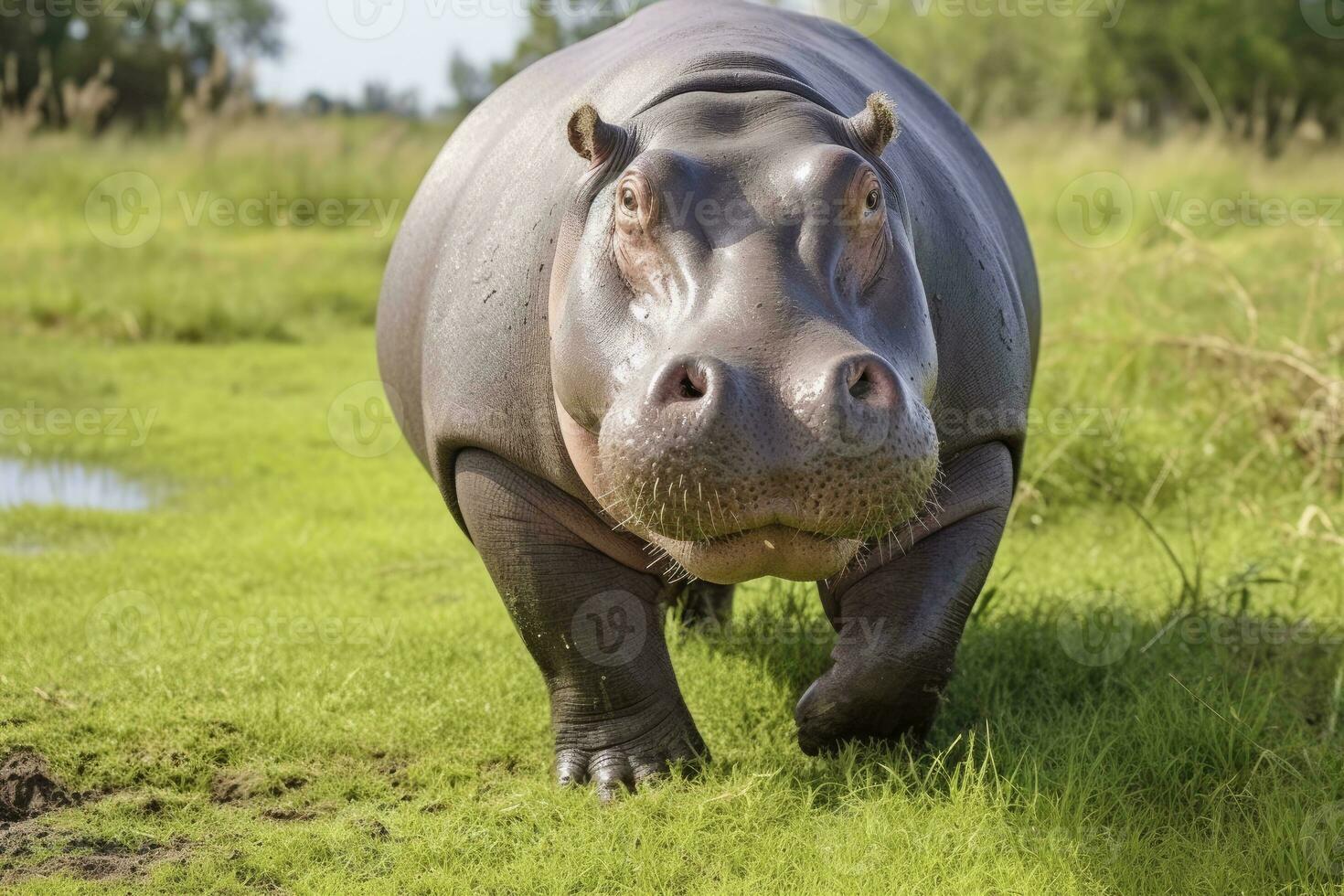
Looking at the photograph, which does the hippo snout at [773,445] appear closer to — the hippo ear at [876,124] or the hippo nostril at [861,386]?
the hippo nostril at [861,386]

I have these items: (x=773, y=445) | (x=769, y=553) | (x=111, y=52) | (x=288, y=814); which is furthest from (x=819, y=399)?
(x=111, y=52)

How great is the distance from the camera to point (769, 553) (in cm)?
323

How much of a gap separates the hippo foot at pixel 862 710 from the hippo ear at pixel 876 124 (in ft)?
4.36

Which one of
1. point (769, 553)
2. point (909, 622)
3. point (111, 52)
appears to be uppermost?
point (769, 553)

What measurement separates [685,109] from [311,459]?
16.8 feet

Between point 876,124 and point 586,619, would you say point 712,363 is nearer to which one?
point 876,124

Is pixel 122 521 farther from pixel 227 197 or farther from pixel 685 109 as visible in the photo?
pixel 227 197

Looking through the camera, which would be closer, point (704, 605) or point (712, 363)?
point (712, 363)

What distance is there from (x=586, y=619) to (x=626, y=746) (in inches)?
14.3

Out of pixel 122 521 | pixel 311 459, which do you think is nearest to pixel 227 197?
pixel 311 459

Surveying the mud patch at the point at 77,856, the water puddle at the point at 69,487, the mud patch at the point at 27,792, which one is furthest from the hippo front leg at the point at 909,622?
the water puddle at the point at 69,487

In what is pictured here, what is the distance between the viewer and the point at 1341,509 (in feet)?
20.3

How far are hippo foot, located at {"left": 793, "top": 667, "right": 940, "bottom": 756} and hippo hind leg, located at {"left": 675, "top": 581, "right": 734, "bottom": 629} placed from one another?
126 cm

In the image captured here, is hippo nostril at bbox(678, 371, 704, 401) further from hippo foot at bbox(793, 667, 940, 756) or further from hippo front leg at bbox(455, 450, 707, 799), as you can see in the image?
hippo foot at bbox(793, 667, 940, 756)
